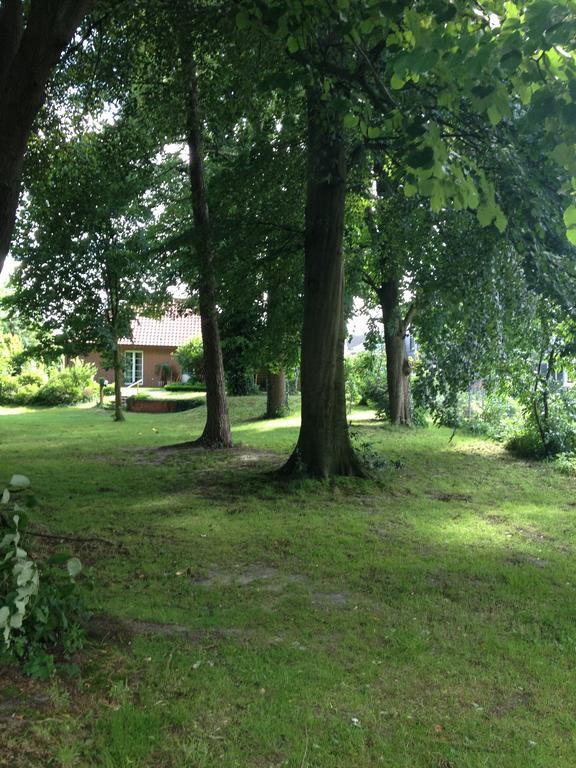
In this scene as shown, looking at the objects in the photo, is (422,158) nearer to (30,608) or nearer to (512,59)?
(512,59)

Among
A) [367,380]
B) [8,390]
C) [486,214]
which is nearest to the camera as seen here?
[486,214]

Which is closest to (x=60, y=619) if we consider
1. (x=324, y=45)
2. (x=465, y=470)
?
(x=324, y=45)

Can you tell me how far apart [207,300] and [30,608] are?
32.8 feet

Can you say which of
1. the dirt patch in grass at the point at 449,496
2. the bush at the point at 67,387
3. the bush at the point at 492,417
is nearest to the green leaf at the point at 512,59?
the dirt patch in grass at the point at 449,496

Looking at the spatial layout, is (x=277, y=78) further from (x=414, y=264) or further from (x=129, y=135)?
(x=129, y=135)

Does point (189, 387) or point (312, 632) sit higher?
point (189, 387)

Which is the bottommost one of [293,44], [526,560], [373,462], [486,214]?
[526,560]

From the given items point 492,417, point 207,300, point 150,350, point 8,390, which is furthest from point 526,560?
point 150,350

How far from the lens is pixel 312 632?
170 inches

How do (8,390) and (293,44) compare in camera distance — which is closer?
(293,44)

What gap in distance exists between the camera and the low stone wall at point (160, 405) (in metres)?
27.6

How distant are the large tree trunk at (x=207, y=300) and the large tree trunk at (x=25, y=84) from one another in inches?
260

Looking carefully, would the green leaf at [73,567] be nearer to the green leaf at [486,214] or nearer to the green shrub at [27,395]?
the green leaf at [486,214]

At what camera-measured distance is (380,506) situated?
28.5 feet
